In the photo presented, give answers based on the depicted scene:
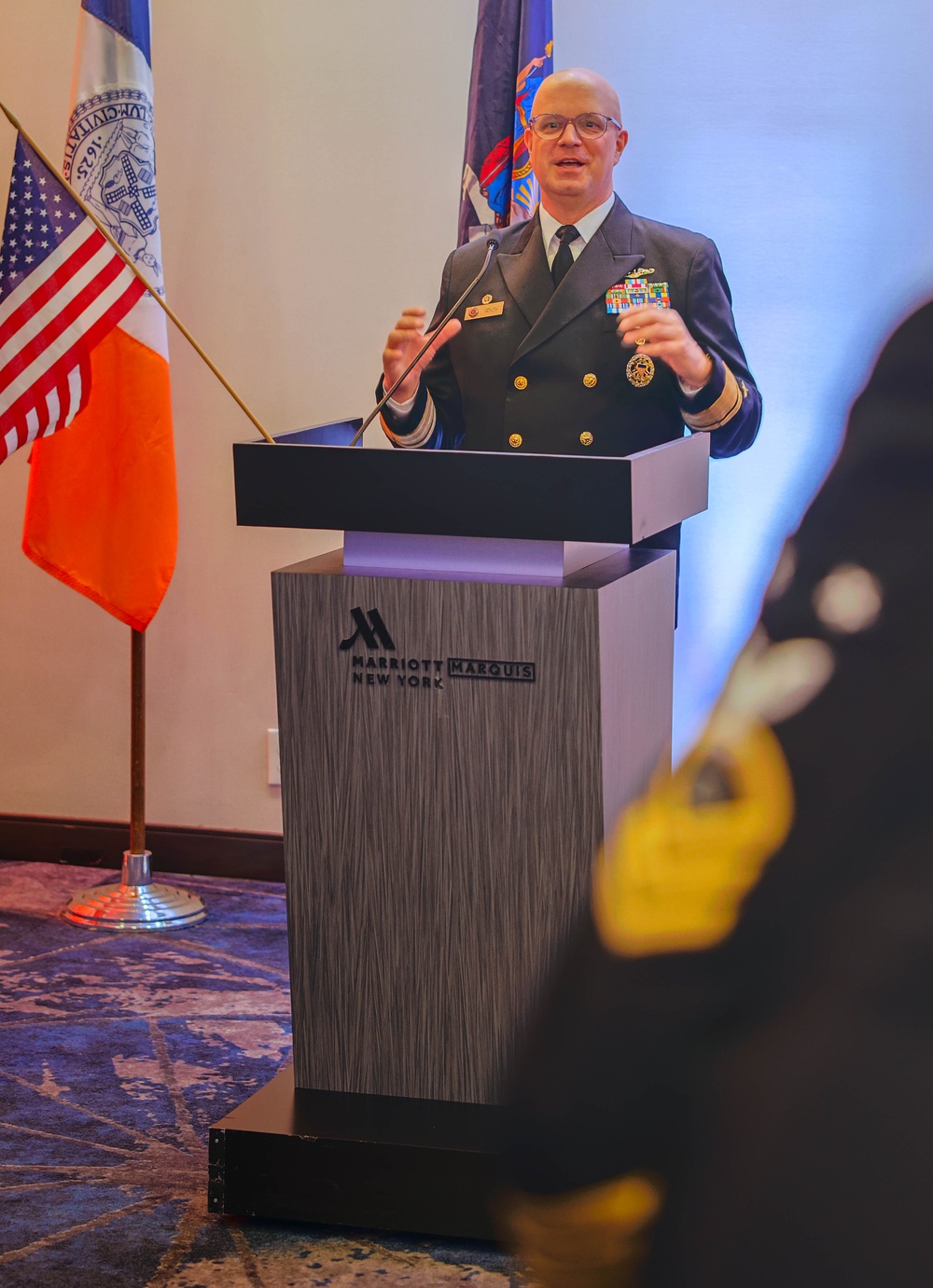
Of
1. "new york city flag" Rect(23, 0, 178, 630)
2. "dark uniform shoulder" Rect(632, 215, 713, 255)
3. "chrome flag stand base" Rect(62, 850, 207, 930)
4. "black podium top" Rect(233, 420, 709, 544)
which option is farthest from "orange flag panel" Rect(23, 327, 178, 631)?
"black podium top" Rect(233, 420, 709, 544)

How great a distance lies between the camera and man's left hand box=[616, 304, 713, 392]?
6.38ft

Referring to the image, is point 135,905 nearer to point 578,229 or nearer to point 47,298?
point 47,298

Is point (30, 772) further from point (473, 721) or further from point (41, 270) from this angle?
point (473, 721)

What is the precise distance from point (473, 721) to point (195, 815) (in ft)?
6.71

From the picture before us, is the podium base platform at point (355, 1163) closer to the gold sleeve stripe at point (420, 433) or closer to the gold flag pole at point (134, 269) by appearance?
the gold flag pole at point (134, 269)

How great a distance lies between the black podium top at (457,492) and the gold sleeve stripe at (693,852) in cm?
144

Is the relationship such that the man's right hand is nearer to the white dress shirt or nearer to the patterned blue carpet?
the white dress shirt

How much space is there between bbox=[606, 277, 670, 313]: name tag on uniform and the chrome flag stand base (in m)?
1.81

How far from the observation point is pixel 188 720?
374 centimetres

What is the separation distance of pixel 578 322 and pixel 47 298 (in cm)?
105

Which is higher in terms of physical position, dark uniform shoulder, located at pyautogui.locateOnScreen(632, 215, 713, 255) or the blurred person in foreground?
dark uniform shoulder, located at pyautogui.locateOnScreen(632, 215, 713, 255)

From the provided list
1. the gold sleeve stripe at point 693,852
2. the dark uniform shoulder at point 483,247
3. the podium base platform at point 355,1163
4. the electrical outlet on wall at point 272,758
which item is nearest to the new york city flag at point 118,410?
the electrical outlet on wall at point 272,758

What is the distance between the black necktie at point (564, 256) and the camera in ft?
7.83

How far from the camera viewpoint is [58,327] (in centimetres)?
276
